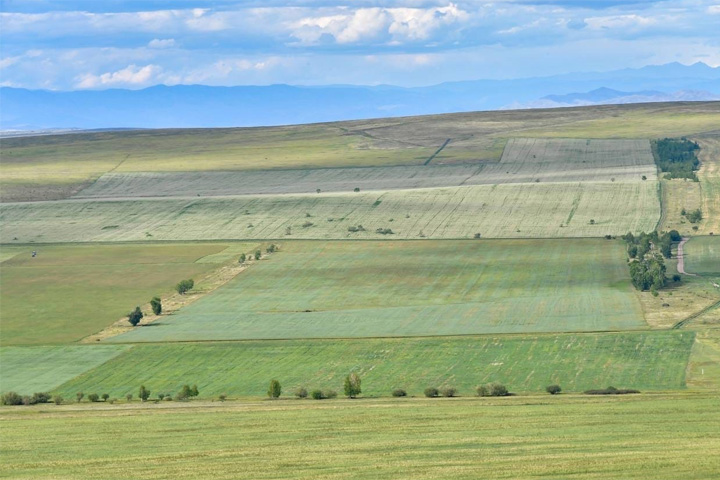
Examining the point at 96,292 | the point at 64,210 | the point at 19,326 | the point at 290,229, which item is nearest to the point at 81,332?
the point at 19,326

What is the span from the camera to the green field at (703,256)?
115m

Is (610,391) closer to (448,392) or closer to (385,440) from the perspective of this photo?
(448,392)

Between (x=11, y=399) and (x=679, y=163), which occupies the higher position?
(x=679, y=163)

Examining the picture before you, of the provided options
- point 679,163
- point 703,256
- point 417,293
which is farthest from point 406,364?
point 679,163

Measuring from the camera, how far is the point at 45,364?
84000mm

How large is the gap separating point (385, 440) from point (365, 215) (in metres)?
110

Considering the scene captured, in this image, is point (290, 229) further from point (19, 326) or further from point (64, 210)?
point (19, 326)

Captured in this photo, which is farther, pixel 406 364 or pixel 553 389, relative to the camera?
pixel 406 364

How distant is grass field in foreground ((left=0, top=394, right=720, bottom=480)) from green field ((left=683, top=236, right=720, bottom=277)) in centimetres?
5796

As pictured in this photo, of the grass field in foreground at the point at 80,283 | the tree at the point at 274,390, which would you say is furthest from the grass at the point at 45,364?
the tree at the point at 274,390

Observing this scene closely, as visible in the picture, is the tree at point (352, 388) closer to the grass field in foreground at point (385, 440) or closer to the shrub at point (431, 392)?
the shrub at point (431, 392)

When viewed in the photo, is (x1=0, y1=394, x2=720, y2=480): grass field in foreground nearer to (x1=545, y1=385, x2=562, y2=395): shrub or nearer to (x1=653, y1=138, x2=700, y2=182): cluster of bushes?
(x1=545, y1=385, x2=562, y2=395): shrub

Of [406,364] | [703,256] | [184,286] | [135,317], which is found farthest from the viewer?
[703,256]

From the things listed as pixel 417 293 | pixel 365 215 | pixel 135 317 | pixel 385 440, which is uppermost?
pixel 385 440
